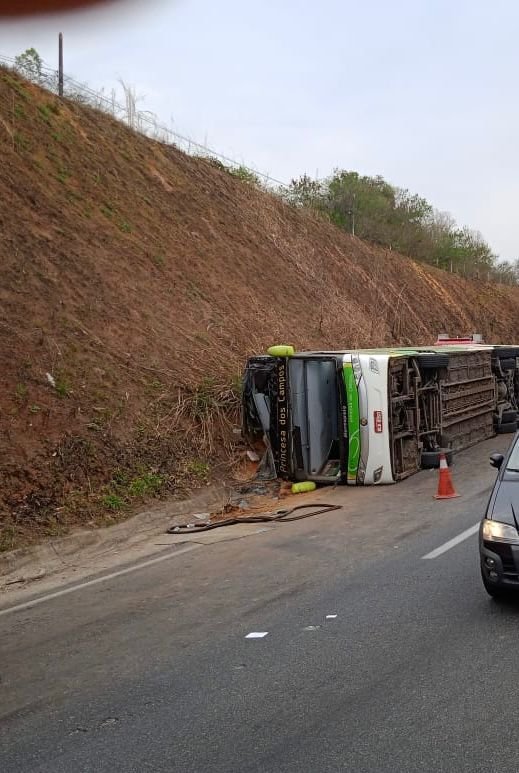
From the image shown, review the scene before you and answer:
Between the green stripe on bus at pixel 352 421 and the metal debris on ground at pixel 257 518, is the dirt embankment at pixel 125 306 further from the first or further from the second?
the green stripe on bus at pixel 352 421

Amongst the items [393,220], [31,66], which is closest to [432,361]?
[31,66]

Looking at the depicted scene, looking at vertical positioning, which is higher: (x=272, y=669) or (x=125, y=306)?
(x=125, y=306)

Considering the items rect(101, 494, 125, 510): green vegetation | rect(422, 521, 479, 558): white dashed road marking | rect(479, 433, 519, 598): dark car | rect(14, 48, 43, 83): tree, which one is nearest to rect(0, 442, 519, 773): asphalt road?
rect(422, 521, 479, 558): white dashed road marking

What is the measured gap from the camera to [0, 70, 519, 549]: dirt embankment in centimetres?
1135

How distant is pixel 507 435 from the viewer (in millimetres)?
19094

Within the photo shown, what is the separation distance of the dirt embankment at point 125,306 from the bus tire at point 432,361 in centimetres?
353

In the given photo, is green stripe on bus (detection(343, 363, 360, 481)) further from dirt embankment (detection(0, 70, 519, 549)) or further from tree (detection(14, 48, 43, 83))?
tree (detection(14, 48, 43, 83))

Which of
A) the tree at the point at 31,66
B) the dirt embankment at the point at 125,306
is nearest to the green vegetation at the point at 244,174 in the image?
the dirt embankment at the point at 125,306

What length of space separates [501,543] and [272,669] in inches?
78.2

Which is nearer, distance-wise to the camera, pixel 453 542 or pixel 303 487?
pixel 453 542

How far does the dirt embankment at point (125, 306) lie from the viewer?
11.4 meters

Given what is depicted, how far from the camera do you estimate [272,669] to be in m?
5.09

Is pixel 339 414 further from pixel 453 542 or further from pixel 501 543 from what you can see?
pixel 501 543

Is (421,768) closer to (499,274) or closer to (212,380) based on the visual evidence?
(212,380)
